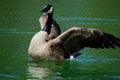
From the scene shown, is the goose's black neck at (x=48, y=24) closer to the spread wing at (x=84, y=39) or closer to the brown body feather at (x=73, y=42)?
the brown body feather at (x=73, y=42)

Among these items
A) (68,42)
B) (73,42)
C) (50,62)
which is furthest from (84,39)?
(50,62)

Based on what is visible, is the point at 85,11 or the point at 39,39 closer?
the point at 39,39

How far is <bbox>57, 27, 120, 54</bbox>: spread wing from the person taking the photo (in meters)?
16.3

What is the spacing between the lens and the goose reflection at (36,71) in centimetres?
1420

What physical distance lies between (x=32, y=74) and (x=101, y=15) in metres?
17.2

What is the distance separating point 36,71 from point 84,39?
227 centimetres

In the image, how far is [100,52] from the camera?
61.4ft

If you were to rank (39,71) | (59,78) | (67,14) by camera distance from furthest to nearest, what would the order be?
1. (67,14)
2. (39,71)
3. (59,78)

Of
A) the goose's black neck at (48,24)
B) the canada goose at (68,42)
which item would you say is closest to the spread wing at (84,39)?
the canada goose at (68,42)

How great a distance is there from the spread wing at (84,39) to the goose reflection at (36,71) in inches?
50.3

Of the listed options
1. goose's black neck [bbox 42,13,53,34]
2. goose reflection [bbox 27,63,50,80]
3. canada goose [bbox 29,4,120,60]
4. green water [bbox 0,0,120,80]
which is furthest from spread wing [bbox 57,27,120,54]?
goose reflection [bbox 27,63,50,80]

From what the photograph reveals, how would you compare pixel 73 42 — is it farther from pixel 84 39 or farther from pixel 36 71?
pixel 36 71

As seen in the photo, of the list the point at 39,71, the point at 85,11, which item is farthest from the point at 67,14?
the point at 39,71

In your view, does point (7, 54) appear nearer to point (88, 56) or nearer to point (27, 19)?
point (88, 56)
